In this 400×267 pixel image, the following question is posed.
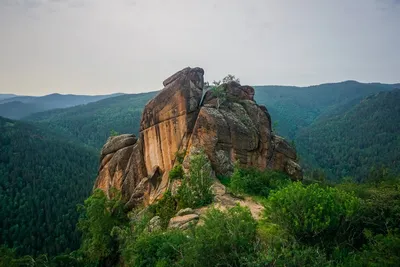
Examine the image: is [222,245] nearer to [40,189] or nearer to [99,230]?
[99,230]

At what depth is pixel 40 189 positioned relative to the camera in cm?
12675

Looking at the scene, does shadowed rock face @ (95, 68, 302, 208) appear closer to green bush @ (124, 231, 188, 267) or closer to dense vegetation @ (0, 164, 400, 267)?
green bush @ (124, 231, 188, 267)

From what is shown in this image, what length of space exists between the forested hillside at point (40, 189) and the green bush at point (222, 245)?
95827mm

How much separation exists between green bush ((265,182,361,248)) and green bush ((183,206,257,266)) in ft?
5.54

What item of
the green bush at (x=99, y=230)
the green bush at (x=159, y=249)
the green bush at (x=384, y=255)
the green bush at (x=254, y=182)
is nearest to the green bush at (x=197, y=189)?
the green bush at (x=254, y=182)

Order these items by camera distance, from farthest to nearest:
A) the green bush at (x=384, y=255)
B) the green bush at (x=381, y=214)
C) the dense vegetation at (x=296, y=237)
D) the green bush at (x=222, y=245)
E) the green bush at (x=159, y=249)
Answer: the green bush at (x=159, y=249) < the green bush at (x=381, y=214) < the green bush at (x=222, y=245) < the dense vegetation at (x=296, y=237) < the green bush at (x=384, y=255)

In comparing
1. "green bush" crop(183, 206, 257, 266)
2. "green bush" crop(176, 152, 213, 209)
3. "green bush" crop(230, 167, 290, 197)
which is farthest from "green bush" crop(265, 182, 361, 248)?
"green bush" crop(230, 167, 290, 197)

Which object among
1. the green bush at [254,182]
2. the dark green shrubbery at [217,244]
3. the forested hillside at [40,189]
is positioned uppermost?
the dark green shrubbery at [217,244]

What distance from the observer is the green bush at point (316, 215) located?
11.4m

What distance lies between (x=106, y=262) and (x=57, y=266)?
31.3ft

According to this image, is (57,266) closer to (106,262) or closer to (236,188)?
(106,262)

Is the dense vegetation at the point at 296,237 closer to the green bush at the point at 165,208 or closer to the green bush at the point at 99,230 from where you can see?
the green bush at the point at 165,208

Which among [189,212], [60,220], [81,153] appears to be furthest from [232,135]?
[81,153]

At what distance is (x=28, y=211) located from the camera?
356 ft
